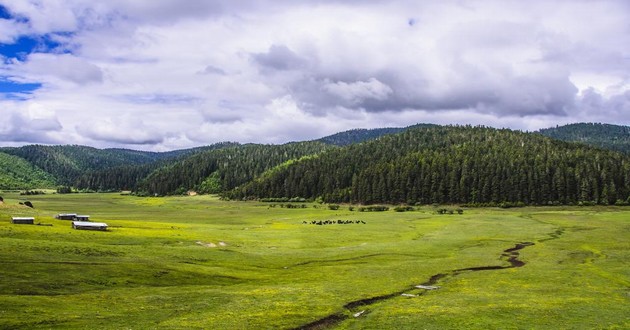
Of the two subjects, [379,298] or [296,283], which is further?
[296,283]

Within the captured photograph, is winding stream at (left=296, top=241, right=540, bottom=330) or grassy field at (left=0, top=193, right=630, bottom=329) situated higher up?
grassy field at (left=0, top=193, right=630, bottom=329)

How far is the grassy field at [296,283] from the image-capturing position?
3375cm

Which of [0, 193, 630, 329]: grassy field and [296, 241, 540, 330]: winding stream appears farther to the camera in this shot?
[296, 241, 540, 330]: winding stream

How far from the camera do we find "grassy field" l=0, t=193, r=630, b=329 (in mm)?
33750

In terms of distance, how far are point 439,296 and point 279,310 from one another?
52.1 feet

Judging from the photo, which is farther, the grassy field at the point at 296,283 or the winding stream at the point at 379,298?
the winding stream at the point at 379,298

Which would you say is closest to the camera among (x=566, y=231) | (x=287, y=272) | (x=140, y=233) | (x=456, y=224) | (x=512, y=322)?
(x=512, y=322)

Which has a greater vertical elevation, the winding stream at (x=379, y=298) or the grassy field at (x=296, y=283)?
the grassy field at (x=296, y=283)

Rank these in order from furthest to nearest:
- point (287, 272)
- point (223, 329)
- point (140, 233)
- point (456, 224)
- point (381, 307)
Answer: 1. point (456, 224)
2. point (140, 233)
3. point (287, 272)
4. point (381, 307)
5. point (223, 329)

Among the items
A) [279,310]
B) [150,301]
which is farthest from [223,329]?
[150,301]

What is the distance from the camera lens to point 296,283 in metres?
50.4

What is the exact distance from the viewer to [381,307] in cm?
3928

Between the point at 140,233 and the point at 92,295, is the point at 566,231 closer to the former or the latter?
the point at 140,233

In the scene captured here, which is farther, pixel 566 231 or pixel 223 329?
pixel 566 231
